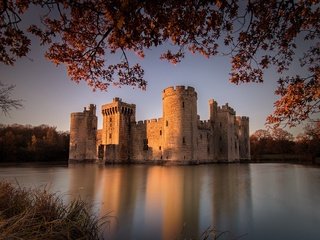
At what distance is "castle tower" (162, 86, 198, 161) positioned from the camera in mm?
24406

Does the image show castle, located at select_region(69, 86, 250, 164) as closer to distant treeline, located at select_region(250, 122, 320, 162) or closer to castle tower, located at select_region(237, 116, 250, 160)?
castle tower, located at select_region(237, 116, 250, 160)

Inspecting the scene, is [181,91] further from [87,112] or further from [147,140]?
[87,112]

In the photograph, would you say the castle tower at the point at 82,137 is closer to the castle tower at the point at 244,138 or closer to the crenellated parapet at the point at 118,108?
the crenellated parapet at the point at 118,108

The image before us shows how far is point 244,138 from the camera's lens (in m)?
36.7

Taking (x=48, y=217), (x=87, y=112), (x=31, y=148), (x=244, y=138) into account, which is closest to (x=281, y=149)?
(x=244, y=138)

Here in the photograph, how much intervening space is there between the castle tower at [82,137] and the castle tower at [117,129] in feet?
12.3

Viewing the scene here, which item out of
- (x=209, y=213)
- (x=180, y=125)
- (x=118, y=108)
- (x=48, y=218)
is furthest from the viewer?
(x=118, y=108)

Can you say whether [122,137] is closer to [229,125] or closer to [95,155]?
[95,155]

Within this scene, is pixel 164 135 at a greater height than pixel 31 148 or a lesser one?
greater

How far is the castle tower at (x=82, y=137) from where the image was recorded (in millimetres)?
35219

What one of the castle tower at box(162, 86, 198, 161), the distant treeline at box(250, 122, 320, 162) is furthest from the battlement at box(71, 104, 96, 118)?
the distant treeline at box(250, 122, 320, 162)

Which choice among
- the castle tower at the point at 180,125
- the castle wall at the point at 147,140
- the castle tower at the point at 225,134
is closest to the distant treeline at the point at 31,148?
the castle wall at the point at 147,140

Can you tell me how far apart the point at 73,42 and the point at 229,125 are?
92.9ft

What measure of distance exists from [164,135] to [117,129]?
7.54 meters
